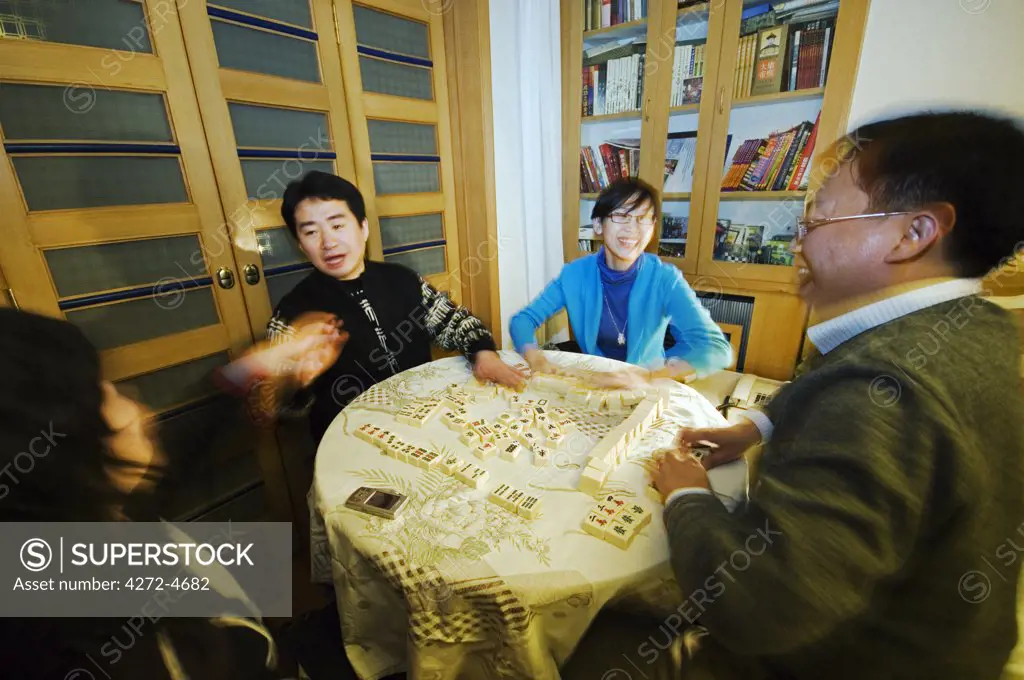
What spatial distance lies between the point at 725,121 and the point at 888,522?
2.10 meters

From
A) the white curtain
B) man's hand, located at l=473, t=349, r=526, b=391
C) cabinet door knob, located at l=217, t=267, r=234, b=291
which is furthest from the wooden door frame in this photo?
cabinet door knob, located at l=217, t=267, r=234, b=291

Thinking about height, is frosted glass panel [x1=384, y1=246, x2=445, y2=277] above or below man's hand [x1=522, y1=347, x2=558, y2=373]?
above

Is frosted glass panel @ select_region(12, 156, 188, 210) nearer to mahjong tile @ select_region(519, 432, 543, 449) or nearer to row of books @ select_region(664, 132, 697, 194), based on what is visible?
mahjong tile @ select_region(519, 432, 543, 449)

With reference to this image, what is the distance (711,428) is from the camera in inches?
39.6

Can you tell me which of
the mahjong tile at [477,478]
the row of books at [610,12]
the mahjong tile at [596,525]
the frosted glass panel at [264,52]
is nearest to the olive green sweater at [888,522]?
the mahjong tile at [596,525]

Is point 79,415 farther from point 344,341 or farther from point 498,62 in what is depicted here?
point 498,62

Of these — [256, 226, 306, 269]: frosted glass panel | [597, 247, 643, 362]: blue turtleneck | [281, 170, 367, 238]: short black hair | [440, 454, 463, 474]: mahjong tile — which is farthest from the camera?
[597, 247, 643, 362]: blue turtleneck

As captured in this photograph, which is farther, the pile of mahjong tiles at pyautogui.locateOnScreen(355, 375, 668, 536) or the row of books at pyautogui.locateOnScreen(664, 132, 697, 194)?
the row of books at pyautogui.locateOnScreen(664, 132, 697, 194)

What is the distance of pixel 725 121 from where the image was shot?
6.65ft

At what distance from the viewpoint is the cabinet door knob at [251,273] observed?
1545 millimetres

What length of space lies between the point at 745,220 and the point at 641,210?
3.09ft

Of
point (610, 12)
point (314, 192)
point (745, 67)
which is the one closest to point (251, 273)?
point (314, 192)

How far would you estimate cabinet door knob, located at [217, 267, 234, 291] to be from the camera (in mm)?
1494

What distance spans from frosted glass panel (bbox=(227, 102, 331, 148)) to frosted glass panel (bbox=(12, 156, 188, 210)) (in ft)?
0.85
